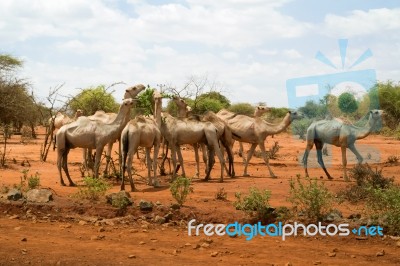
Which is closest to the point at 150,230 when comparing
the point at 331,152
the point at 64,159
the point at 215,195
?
the point at 215,195

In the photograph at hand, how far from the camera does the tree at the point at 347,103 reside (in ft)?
148

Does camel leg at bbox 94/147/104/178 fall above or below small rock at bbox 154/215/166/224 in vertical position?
above

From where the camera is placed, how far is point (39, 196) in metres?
10.1

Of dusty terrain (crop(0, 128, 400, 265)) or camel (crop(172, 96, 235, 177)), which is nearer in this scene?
dusty terrain (crop(0, 128, 400, 265))

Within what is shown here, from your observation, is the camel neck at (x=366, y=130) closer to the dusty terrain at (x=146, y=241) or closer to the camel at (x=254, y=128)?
the camel at (x=254, y=128)

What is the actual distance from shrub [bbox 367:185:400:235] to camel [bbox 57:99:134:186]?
642 cm

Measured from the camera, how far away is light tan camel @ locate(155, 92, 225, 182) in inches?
563

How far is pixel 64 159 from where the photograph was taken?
44.2 ft

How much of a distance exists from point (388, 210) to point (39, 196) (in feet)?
19.7

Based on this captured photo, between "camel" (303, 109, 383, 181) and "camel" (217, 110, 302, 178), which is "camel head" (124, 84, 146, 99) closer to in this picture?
"camel" (217, 110, 302, 178)

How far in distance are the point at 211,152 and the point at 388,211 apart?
22.6ft

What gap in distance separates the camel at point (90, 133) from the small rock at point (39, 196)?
9.18 ft

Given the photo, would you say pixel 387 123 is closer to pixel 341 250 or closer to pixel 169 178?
pixel 169 178

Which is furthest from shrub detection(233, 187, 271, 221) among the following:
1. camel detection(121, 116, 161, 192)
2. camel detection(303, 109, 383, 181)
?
camel detection(303, 109, 383, 181)
